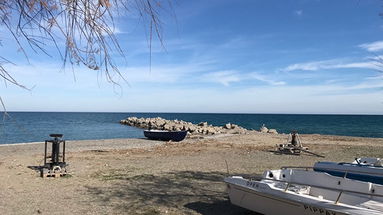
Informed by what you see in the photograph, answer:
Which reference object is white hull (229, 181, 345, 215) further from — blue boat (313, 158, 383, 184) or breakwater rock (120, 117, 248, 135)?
breakwater rock (120, 117, 248, 135)

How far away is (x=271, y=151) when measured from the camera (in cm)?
2053

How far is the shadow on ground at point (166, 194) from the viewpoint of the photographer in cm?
843

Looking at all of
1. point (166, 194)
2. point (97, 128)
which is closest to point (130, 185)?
point (166, 194)

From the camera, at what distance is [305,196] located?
6594 mm

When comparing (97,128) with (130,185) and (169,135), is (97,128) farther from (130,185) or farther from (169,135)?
(130,185)

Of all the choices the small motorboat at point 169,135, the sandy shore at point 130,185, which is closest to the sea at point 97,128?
the sandy shore at point 130,185

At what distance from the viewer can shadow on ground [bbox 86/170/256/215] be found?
8430 millimetres

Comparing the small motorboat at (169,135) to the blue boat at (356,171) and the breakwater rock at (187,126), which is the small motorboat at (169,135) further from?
the blue boat at (356,171)

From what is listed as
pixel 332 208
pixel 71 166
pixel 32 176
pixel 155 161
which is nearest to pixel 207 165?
pixel 155 161

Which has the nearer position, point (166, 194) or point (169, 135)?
point (166, 194)

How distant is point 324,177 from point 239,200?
1.95 m

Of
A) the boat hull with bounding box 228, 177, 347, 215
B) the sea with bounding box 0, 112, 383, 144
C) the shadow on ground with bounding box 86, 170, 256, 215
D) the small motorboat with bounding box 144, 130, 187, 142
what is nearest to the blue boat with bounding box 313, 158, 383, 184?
the boat hull with bounding box 228, 177, 347, 215

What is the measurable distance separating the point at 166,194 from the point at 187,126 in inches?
1426

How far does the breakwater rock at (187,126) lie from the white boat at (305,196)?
3070cm
